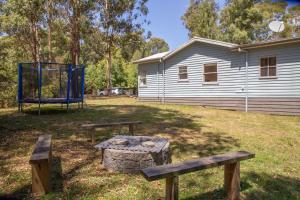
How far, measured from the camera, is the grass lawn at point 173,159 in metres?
3.93

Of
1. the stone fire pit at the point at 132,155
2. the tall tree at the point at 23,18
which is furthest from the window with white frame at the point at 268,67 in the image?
the tall tree at the point at 23,18

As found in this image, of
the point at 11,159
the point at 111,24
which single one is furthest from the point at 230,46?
the point at 111,24

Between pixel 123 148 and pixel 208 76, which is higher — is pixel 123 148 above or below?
below

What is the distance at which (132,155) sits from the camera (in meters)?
4.45

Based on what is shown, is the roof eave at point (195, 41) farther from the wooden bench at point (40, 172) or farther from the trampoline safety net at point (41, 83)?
the wooden bench at point (40, 172)

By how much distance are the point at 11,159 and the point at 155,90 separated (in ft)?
48.5

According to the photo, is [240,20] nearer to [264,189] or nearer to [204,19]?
[204,19]

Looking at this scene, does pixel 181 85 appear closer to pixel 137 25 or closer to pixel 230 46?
pixel 230 46

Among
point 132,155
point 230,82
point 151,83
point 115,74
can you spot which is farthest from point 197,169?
point 115,74

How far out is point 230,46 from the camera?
14.5 m

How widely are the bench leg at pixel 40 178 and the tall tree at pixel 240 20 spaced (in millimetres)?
31370

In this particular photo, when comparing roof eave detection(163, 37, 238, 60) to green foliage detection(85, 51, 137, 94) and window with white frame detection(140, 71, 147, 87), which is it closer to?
window with white frame detection(140, 71, 147, 87)

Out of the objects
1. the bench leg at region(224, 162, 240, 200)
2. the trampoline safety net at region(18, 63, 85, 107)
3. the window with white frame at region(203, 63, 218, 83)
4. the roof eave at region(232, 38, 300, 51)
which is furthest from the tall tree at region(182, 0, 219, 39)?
the bench leg at region(224, 162, 240, 200)

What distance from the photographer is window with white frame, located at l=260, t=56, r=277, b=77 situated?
13.4 m
